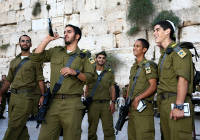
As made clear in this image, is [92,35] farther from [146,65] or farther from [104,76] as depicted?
[146,65]

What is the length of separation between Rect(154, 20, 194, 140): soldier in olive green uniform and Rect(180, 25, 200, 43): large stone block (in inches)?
381

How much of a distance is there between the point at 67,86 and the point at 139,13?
1085 centimetres

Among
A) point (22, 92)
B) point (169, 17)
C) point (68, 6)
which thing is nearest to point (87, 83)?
point (22, 92)

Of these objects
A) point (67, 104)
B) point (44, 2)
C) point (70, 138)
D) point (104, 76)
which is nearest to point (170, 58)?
point (67, 104)

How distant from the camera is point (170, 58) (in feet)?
8.41

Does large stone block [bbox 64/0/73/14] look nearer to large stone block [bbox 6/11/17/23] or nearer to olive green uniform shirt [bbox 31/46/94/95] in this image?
large stone block [bbox 6/11/17/23]

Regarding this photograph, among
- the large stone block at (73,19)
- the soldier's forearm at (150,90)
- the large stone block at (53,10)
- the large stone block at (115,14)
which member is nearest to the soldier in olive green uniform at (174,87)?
the soldier's forearm at (150,90)

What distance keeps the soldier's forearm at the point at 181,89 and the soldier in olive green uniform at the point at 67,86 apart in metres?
1.05

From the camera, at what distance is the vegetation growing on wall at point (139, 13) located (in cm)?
1255

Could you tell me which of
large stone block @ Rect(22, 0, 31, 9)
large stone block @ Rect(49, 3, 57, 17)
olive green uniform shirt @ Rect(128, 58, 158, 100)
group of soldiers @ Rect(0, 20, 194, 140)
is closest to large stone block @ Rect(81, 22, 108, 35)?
large stone block @ Rect(49, 3, 57, 17)

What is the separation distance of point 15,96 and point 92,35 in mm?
10711

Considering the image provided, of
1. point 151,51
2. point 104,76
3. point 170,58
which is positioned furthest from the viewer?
point 151,51

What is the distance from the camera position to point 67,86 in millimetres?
2684

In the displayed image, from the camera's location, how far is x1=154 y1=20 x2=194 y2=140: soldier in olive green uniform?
7.74 feet
